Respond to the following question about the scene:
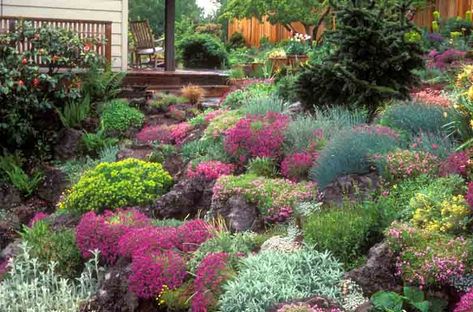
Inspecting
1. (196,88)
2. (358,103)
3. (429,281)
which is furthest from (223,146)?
(196,88)

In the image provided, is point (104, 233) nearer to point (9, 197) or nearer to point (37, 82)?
point (9, 197)

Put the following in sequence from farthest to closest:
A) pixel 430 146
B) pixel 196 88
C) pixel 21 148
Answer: pixel 196 88 → pixel 21 148 → pixel 430 146

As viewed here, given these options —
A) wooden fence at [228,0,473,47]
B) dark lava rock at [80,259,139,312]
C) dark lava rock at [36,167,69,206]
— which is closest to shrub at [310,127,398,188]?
dark lava rock at [80,259,139,312]

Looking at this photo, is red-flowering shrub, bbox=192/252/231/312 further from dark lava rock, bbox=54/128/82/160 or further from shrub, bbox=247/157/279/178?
dark lava rock, bbox=54/128/82/160

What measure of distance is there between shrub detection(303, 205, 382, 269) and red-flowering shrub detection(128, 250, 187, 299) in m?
1.08

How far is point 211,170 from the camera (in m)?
8.61

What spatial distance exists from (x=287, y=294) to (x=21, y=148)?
8800 millimetres

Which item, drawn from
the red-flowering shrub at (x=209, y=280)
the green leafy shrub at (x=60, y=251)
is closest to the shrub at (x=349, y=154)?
the red-flowering shrub at (x=209, y=280)

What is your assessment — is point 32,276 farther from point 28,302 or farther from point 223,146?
point 223,146

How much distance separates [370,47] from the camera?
9.41 m

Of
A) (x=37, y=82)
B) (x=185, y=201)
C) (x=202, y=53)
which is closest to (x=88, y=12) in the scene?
(x=37, y=82)

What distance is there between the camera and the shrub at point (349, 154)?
23.8 ft

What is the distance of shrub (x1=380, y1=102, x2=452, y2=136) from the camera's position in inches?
310

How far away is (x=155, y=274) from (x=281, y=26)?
79.2 ft
